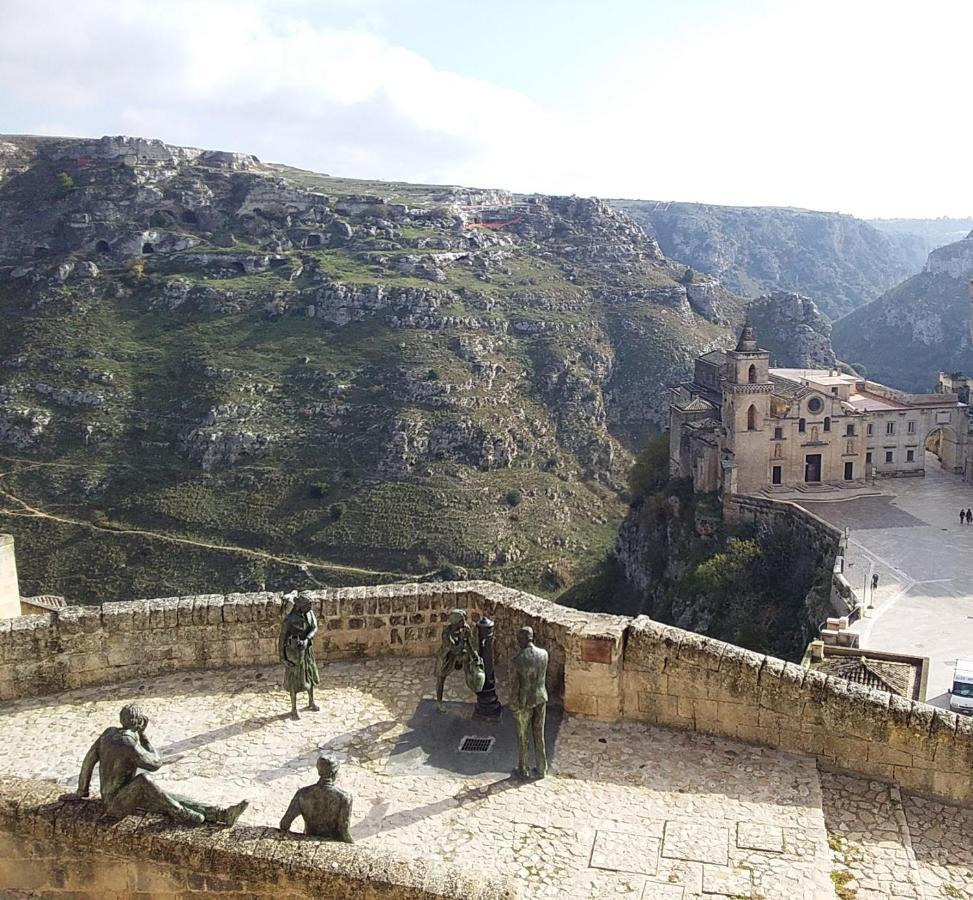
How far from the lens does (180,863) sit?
→ 7.06m

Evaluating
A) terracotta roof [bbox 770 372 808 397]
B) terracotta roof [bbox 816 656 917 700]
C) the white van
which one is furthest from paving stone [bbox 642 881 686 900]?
terracotta roof [bbox 770 372 808 397]

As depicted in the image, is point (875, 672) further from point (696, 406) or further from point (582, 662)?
Result: point (696, 406)

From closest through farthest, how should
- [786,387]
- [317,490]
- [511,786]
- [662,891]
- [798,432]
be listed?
[662,891] < [511,786] < [798,432] < [786,387] < [317,490]

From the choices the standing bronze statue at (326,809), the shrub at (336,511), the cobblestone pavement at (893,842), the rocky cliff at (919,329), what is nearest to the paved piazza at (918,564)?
the cobblestone pavement at (893,842)

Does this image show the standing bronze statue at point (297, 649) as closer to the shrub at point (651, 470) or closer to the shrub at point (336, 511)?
the shrub at point (651, 470)

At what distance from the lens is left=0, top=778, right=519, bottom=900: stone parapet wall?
6.70 meters

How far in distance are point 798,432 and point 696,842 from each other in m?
42.8

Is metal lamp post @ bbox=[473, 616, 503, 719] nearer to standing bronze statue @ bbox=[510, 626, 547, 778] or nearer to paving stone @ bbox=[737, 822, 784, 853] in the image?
standing bronze statue @ bbox=[510, 626, 547, 778]

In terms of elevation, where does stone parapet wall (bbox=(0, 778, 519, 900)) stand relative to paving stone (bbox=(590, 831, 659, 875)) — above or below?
above

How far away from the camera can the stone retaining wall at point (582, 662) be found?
9203mm

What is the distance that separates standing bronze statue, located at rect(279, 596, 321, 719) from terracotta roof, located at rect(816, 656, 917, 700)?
9.70 meters

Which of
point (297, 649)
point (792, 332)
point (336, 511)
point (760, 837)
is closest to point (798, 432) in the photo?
point (336, 511)

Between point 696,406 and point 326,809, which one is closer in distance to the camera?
point 326,809

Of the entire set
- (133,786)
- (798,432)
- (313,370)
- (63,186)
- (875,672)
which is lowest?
(875,672)
